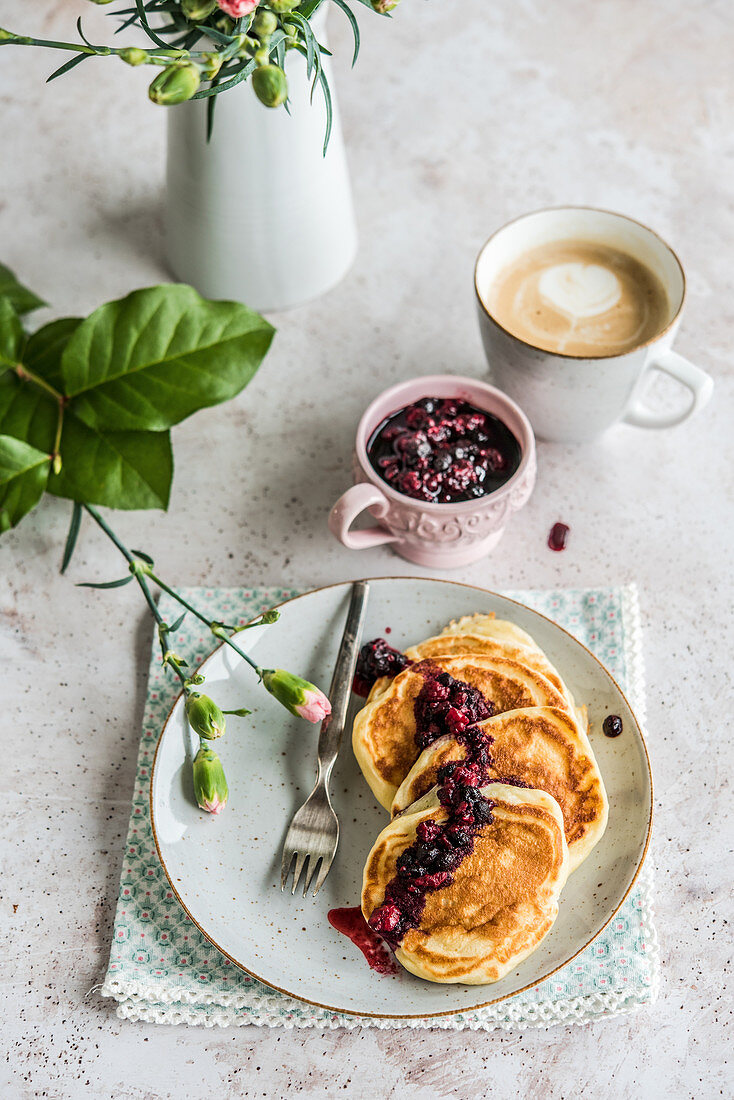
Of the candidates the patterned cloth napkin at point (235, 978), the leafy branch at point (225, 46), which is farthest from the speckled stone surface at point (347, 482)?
the leafy branch at point (225, 46)

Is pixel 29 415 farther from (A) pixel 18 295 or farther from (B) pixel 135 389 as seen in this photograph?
(A) pixel 18 295

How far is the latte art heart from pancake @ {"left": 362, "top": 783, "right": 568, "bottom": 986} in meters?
0.88

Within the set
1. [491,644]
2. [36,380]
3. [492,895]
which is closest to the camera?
[492,895]

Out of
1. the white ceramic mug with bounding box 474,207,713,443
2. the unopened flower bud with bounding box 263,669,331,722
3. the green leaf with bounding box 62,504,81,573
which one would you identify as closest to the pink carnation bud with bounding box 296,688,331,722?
the unopened flower bud with bounding box 263,669,331,722

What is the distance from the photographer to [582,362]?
1561 mm

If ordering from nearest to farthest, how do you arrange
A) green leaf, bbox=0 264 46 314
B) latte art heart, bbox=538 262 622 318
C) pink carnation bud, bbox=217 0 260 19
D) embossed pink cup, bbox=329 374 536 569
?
pink carnation bud, bbox=217 0 260 19, embossed pink cup, bbox=329 374 536 569, latte art heart, bbox=538 262 622 318, green leaf, bbox=0 264 46 314

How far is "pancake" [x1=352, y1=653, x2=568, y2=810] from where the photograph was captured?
1335 mm

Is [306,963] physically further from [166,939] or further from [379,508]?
[379,508]

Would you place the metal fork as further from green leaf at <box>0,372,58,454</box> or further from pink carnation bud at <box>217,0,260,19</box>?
pink carnation bud at <box>217,0,260,19</box>

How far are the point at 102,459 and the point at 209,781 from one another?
548 millimetres

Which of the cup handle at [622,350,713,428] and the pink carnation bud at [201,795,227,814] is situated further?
the cup handle at [622,350,713,428]

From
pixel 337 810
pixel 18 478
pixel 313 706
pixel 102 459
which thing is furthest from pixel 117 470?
pixel 337 810

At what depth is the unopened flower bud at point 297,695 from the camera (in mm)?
1310

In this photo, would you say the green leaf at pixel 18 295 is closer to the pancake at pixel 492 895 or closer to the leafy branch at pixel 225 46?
the leafy branch at pixel 225 46
